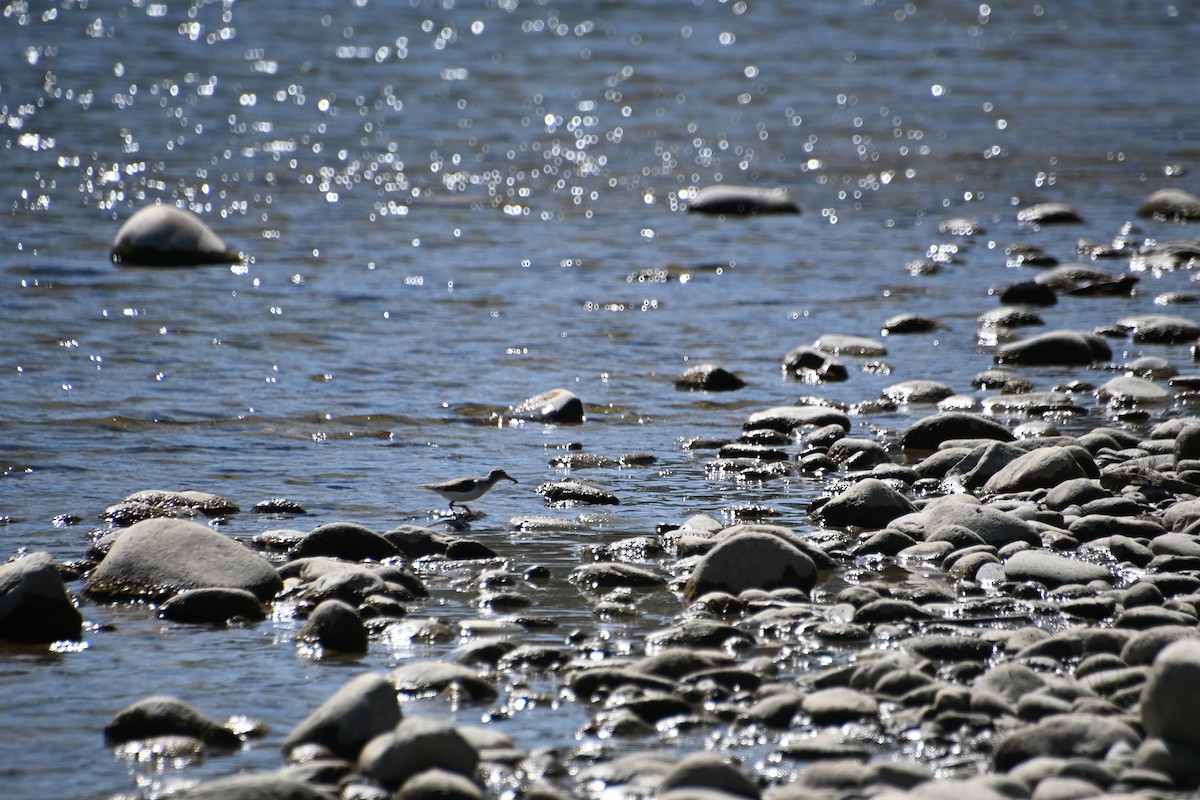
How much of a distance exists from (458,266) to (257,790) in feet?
32.9

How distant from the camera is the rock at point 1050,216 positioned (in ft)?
52.7

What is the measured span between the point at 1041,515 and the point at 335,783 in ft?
12.2

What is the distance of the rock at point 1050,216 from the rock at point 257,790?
13307 millimetres

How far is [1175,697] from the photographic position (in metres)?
4.36

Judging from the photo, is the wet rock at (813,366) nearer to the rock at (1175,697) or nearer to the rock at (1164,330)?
the rock at (1164,330)

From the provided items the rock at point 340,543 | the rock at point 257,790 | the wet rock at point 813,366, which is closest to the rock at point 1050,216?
the wet rock at point 813,366

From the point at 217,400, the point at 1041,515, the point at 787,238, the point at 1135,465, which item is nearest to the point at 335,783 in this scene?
the point at 1041,515

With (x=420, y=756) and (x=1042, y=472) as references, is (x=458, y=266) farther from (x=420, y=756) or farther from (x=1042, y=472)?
(x=420, y=756)

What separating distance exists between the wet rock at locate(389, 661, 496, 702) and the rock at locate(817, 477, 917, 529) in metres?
2.56

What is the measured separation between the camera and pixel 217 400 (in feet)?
31.1

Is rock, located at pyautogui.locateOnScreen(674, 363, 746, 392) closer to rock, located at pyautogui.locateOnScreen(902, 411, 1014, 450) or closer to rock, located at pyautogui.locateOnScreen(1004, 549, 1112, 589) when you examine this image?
rock, located at pyautogui.locateOnScreen(902, 411, 1014, 450)

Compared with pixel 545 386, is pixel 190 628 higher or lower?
lower

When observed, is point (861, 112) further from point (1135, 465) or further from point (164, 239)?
point (1135, 465)

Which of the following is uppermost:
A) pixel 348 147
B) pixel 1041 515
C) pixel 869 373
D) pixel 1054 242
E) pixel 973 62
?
pixel 973 62
